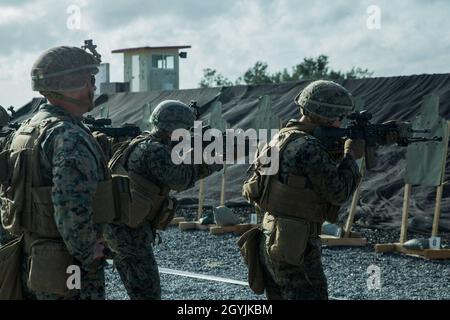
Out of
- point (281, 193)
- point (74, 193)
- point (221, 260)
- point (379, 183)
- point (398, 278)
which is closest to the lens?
point (74, 193)

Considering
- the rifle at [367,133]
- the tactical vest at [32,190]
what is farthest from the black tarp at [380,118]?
the tactical vest at [32,190]

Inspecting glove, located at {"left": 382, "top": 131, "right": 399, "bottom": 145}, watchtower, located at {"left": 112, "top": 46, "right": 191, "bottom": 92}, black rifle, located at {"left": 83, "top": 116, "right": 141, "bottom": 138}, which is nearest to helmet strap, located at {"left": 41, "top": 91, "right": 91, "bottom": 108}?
glove, located at {"left": 382, "top": 131, "right": 399, "bottom": 145}

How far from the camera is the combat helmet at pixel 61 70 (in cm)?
402

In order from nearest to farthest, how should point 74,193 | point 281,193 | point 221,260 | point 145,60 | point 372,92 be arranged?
point 74,193 → point 281,193 → point 221,260 → point 372,92 → point 145,60

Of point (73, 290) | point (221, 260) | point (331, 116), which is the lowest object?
point (221, 260)

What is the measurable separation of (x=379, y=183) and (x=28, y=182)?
9.13 meters

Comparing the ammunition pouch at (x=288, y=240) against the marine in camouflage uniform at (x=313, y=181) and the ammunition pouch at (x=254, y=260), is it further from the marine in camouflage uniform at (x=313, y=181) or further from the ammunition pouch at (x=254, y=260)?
the ammunition pouch at (x=254, y=260)

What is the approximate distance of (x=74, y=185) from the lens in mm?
3682

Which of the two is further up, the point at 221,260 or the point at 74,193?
the point at 74,193

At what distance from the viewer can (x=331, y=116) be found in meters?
4.89

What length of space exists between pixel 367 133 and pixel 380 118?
322 inches

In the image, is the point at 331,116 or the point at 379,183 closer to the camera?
the point at 331,116
